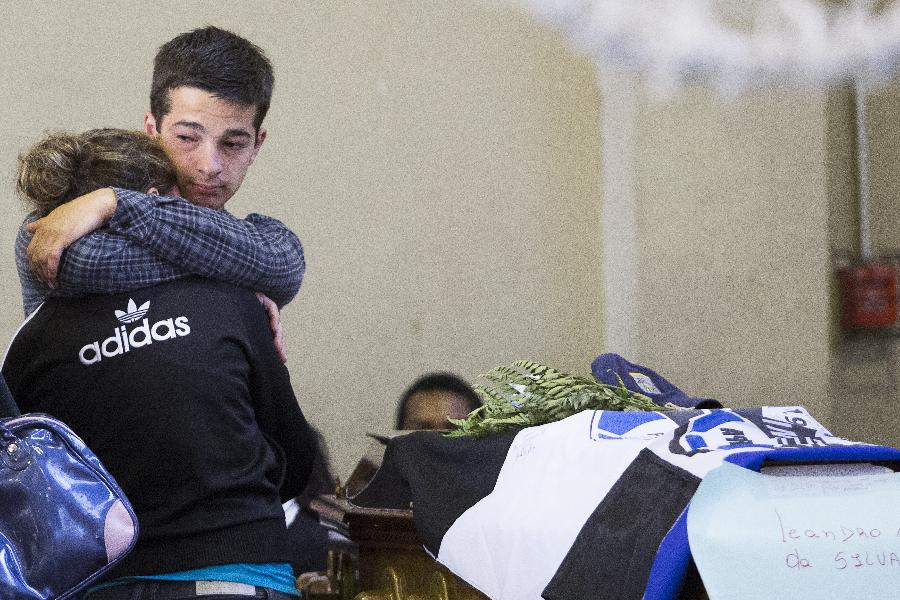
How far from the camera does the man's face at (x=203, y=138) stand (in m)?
1.67

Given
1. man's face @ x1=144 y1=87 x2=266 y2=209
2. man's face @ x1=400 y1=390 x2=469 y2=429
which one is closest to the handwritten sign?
man's face @ x1=144 y1=87 x2=266 y2=209

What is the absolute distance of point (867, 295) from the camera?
360 cm

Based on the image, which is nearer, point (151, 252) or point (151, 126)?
point (151, 252)

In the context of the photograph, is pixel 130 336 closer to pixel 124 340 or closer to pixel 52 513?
pixel 124 340

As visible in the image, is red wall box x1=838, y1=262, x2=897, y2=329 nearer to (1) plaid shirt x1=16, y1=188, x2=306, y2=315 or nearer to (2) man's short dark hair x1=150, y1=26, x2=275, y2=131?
(2) man's short dark hair x1=150, y1=26, x2=275, y2=131

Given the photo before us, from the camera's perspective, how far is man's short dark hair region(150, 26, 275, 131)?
1655 millimetres

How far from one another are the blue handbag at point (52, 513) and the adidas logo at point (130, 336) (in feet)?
0.44

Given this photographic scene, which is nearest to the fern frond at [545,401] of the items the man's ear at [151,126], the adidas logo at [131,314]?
the adidas logo at [131,314]

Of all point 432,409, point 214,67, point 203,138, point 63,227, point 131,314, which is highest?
point 214,67

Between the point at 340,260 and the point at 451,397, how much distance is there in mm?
580

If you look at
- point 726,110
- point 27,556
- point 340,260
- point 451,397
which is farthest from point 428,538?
point 726,110

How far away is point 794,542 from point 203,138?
1057mm

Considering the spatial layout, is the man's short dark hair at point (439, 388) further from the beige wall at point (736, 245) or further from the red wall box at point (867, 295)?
the red wall box at point (867, 295)

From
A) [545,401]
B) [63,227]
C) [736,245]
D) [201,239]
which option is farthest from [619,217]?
[63,227]
